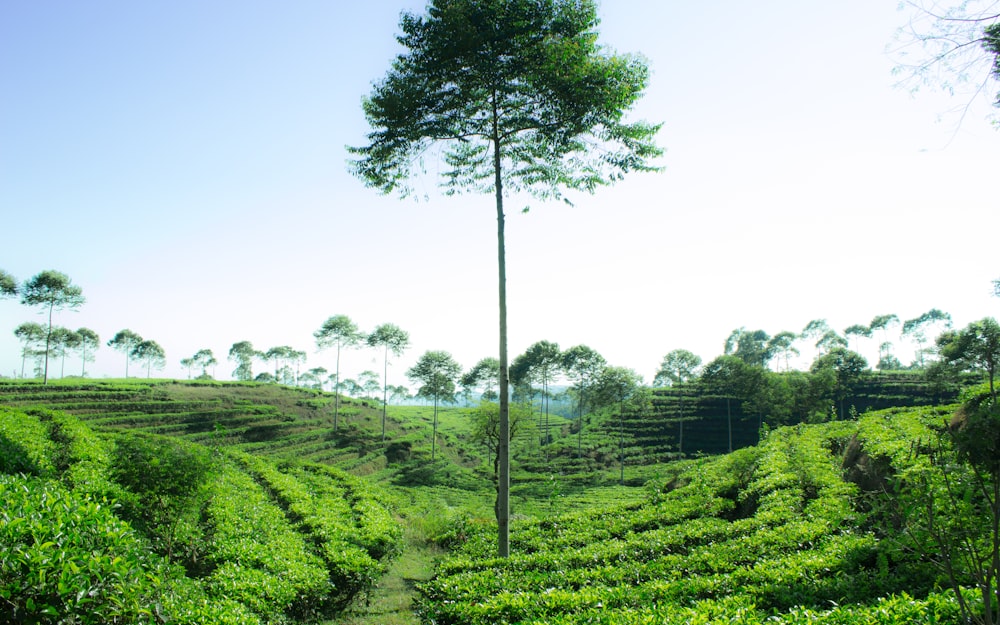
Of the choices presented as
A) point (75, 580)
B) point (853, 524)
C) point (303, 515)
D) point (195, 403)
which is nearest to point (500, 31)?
point (75, 580)

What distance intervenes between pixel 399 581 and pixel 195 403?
2037 inches

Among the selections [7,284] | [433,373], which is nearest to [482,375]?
[433,373]

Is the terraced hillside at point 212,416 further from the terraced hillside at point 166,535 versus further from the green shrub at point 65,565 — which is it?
the green shrub at point 65,565

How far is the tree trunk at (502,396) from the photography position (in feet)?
35.7

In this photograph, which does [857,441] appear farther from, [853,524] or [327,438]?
[327,438]

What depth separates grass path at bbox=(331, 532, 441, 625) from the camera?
428 inches

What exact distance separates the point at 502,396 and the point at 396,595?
6683 millimetres

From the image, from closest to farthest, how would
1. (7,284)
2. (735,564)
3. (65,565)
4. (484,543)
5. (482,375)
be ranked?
(65,565)
(735,564)
(484,543)
(7,284)
(482,375)

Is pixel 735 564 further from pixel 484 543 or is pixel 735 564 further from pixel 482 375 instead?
pixel 482 375

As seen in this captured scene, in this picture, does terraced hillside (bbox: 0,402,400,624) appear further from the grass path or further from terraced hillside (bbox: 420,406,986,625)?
terraced hillside (bbox: 420,406,986,625)

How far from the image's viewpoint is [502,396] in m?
11.2

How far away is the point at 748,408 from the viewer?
2096 inches

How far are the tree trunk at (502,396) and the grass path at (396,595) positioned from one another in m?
2.73

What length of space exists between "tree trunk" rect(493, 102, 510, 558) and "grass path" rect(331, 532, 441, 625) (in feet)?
8.97
